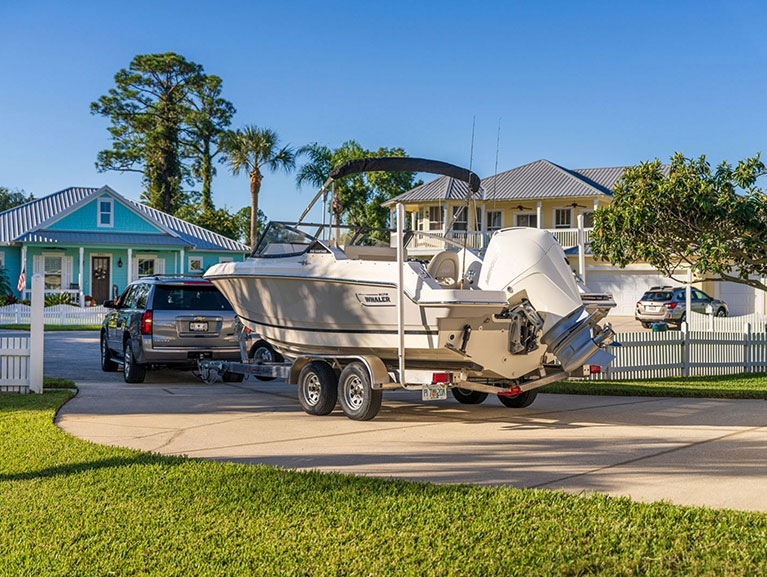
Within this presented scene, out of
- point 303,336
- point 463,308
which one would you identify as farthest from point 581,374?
point 303,336

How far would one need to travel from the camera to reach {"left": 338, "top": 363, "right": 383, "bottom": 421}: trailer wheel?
10.5 m

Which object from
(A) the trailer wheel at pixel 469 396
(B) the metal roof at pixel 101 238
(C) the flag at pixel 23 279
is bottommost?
(A) the trailer wheel at pixel 469 396

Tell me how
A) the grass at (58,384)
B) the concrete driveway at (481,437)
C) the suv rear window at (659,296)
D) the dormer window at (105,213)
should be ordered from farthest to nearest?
the dormer window at (105,213) → the suv rear window at (659,296) → the grass at (58,384) → the concrete driveway at (481,437)

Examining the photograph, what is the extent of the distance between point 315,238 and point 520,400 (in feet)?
12.0

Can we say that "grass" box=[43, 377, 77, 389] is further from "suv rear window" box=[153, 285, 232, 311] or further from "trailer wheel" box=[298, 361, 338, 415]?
"trailer wheel" box=[298, 361, 338, 415]

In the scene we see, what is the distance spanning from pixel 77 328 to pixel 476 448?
25.9 metres

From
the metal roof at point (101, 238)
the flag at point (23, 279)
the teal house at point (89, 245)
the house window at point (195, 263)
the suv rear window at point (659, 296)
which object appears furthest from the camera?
the house window at point (195, 263)

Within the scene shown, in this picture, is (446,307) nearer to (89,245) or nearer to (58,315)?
(58,315)

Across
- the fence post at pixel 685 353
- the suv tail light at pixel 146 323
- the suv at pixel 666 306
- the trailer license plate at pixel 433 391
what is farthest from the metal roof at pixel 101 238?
the trailer license plate at pixel 433 391

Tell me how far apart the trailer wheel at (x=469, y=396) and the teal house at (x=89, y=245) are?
27.4 meters

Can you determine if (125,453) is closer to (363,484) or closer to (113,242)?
(363,484)

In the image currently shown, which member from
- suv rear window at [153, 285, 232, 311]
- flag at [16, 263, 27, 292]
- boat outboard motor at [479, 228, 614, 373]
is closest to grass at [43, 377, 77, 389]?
suv rear window at [153, 285, 232, 311]

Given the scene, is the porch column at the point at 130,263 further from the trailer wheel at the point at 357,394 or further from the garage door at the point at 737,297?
the trailer wheel at the point at 357,394

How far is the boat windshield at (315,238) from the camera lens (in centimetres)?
1158
